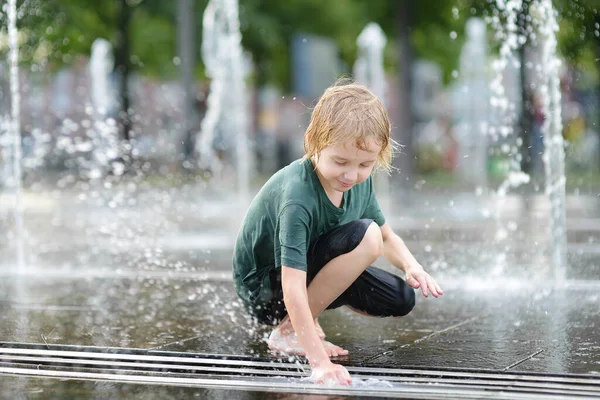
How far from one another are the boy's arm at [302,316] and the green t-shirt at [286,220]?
4 cm

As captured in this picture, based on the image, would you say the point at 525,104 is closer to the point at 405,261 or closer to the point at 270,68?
the point at 405,261

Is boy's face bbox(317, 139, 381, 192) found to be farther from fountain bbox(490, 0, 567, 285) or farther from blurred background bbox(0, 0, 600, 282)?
blurred background bbox(0, 0, 600, 282)

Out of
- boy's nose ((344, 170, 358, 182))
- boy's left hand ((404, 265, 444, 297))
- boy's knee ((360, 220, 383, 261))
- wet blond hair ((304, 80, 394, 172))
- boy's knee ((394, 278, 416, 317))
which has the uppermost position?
wet blond hair ((304, 80, 394, 172))

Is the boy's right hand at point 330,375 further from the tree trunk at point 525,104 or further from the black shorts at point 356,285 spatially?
the tree trunk at point 525,104

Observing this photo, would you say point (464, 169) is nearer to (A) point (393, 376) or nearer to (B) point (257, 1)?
(B) point (257, 1)

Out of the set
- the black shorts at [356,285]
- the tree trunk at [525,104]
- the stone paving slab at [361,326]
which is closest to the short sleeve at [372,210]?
the black shorts at [356,285]

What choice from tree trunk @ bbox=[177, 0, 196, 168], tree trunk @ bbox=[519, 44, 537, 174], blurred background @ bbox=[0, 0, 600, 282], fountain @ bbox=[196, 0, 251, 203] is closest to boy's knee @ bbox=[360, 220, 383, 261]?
blurred background @ bbox=[0, 0, 600, 282]

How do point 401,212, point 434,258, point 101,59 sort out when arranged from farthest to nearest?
point 101,59
point 401,212
point 434,258

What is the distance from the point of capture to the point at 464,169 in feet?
84.2

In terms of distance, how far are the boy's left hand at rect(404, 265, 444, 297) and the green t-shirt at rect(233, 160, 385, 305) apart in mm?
309

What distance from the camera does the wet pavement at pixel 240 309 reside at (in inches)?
150

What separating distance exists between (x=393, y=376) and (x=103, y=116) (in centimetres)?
2467

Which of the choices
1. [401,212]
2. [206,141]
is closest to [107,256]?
[401,212]

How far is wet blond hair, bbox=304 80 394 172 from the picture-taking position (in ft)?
11.5
